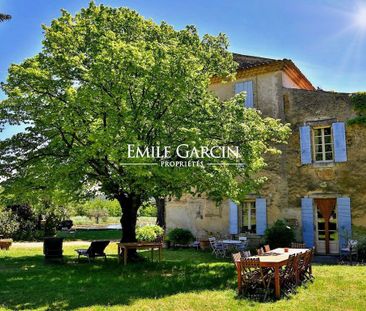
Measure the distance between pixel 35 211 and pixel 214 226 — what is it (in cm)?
1249

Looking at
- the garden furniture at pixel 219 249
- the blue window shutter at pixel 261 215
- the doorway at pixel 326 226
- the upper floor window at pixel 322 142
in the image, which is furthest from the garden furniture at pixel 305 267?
the upper floor window at pixel 322 142

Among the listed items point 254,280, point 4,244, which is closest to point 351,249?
point 254,280

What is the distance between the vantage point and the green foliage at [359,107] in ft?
48.0

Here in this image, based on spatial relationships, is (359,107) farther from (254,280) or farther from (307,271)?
(254,280)

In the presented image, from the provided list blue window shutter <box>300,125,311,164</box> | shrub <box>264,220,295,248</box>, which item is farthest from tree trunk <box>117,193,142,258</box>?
blue window shutter <box>300,125,311,164</box>

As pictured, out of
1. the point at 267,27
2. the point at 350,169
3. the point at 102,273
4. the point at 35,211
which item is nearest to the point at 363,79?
the point at 350,169

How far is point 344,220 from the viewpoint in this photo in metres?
14.6

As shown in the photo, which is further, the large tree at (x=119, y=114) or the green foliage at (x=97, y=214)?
the green foliage at (x=97, y=214)

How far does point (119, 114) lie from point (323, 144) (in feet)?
29.6

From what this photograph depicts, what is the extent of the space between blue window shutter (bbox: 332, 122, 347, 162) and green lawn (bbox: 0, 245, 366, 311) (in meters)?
4.73

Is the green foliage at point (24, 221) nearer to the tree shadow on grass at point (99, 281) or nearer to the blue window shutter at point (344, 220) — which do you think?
the tree shadow on grass at point (99, 281)

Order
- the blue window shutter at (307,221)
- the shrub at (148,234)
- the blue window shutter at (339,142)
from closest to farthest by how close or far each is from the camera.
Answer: the blue window shutter at (339,142) → the blue window shutter at (307,221) → the shrub at (148,234)

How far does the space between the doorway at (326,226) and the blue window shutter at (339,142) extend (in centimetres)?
169

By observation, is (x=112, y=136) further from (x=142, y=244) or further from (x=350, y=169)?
(x=350, y=169)
